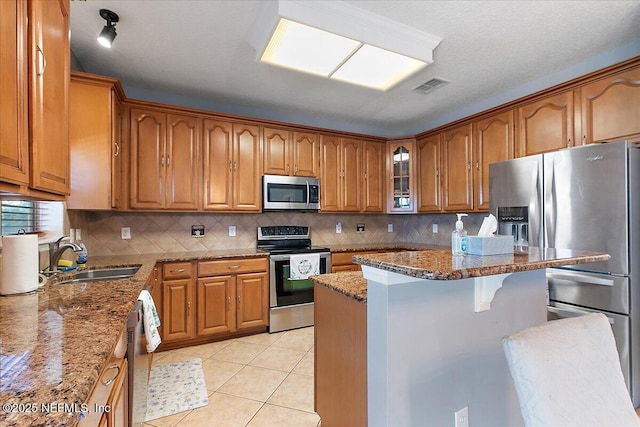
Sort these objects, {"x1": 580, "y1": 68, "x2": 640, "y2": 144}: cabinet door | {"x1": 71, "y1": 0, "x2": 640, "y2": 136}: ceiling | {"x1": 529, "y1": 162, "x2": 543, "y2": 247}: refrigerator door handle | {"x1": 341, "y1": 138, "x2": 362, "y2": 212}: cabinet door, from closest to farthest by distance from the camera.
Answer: {"x1": 71, "y1": 0, "x2": 640, "y2": 136}: ceiling, {"x1": 580, "y1": 68, "x2": 640, "y2": 144}: cabinet door, {"x1": 529, "y1": 162, "x2": 543, "y2": 247}: refrigerator door handle, {"x1": 341, "y1": 138, "x2": 362, "y2": 212}: cabinet door

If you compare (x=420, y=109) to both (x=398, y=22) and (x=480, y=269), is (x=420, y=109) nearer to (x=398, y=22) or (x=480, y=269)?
(x=398, y=22)

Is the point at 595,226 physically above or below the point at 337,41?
below

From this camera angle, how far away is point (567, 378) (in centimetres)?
81

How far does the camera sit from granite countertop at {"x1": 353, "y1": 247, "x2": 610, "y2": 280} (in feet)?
2.91

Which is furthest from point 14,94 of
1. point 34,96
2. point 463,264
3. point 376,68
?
point 376,68

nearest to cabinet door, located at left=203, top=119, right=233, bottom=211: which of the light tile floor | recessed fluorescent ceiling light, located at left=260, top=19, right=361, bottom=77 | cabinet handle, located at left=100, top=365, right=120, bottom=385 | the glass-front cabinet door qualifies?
recessed fluorescent ceiling light, located at left=260, top=19, right=361, bottom=77

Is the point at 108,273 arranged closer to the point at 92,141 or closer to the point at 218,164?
the point at 92,141

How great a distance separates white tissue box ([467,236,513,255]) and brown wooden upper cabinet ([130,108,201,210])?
2791 mm

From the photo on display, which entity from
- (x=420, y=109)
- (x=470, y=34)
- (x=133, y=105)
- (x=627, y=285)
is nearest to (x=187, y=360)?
(x=133, y=105)

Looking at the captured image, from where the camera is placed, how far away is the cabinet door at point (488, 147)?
3.02m

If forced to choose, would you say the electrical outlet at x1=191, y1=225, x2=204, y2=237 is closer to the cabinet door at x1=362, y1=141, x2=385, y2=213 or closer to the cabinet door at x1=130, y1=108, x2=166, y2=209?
the cabinet door at x1=130, y1=108, x2=166, y2=209

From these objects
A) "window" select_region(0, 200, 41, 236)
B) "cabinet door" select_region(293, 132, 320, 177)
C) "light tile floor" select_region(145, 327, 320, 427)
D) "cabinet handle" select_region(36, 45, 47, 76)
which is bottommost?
"light tile floor" select_region(145, 327, 320, 427)

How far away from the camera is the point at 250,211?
136 inches

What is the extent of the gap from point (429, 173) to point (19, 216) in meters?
3.96
